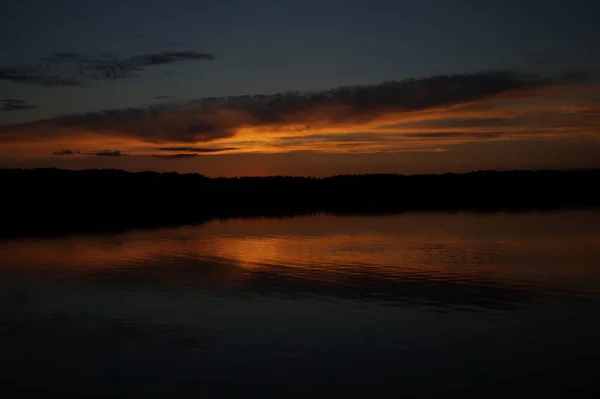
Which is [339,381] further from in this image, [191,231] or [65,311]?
[191,231]

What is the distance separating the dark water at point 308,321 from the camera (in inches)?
380

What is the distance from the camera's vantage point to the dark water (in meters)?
9.64

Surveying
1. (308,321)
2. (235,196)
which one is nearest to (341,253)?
(308,321)

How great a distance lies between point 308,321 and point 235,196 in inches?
2596

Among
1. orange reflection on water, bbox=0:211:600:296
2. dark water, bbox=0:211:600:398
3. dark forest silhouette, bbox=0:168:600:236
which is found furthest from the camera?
dark forest silhouette, bbox=0:168:600:236

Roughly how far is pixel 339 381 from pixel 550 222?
29.6 meters

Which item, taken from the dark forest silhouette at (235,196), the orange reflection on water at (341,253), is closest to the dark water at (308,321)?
the orange reflection on water at (341,253)

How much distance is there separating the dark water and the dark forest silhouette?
18.0 meters

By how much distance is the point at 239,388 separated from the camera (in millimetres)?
9289

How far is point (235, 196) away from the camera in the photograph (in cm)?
7844

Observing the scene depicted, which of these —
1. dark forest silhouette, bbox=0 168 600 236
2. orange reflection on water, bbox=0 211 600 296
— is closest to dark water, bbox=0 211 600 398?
orange reflection on water, bbox=0 211 600 296

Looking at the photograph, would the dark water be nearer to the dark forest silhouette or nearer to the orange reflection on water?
the orange reflection on water

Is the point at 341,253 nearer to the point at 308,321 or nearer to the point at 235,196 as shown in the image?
the point at 308,321

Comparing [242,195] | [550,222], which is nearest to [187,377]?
[550,222]
